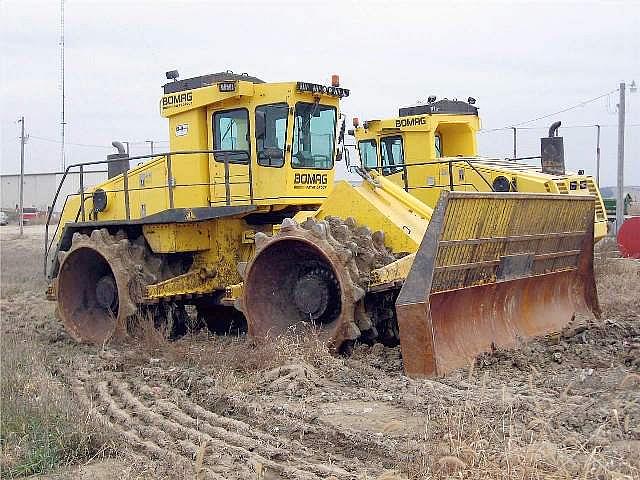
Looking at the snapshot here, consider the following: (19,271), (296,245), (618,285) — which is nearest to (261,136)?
(296,245)

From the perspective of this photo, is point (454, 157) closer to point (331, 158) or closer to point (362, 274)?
point (331, 158)

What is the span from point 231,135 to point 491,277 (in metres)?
4.29

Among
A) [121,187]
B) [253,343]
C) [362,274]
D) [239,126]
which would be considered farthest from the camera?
[121,187]

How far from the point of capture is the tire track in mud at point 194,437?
18.7 ft

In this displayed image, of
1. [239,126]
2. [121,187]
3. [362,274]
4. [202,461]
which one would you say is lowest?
[202,461]

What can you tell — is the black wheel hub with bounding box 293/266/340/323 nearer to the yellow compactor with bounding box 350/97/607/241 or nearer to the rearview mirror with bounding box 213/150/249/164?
the rearview mirror with bounding box 213/150/249/164

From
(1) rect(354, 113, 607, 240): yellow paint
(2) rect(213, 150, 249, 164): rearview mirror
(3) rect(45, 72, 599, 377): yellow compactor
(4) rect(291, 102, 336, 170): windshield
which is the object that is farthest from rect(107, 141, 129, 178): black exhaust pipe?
(1) rect(354, 113, 607, 240): yellow paint

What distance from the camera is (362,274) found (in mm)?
9141

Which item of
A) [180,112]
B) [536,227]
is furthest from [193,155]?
[536,227]

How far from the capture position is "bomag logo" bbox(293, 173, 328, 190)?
11.2 m

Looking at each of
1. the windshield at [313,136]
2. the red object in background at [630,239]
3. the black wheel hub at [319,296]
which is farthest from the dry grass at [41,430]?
the red object in background at [630,239]

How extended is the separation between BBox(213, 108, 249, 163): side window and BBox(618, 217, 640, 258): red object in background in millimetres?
11906

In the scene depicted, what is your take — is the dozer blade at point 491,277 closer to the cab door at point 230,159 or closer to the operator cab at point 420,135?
the cab door at point 230,159

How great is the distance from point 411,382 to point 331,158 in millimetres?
4738
